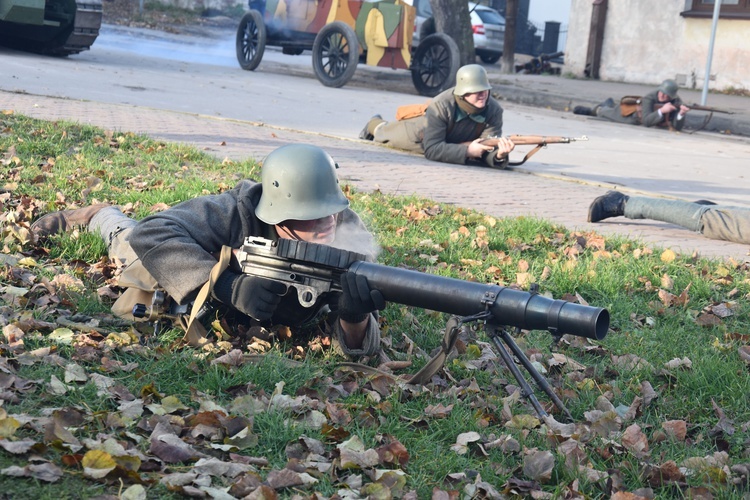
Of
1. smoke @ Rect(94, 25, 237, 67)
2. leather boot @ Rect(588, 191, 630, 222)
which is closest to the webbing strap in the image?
leather boot @ Rect(588, 191, 630, 222)

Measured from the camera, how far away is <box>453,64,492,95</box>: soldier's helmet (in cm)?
929

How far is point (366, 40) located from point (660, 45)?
773 centimetres

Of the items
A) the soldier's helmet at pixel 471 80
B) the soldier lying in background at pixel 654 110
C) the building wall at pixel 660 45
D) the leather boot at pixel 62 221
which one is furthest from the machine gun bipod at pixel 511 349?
the building wall at pixel 660 45

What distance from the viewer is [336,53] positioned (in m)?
17.3

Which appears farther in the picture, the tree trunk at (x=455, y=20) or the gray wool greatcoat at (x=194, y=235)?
the tree trunk at (x=455, y=20)

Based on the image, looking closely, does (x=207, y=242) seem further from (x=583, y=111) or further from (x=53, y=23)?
(x=583, y=111)

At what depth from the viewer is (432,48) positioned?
17547 millimetres

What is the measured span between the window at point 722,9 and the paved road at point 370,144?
18.0 feet

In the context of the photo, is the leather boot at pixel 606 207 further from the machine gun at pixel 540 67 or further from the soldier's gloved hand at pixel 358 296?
the machine gun at pixel 540 67

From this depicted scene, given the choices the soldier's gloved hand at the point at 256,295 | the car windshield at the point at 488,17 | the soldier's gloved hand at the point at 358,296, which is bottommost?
the soldier's gloved hand at the point at 256,295

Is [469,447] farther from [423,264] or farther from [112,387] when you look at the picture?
[423,264]

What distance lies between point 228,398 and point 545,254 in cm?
305

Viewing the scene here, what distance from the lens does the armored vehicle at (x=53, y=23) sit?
15180 millimetres

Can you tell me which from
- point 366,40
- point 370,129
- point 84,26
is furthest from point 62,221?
point 366,40
